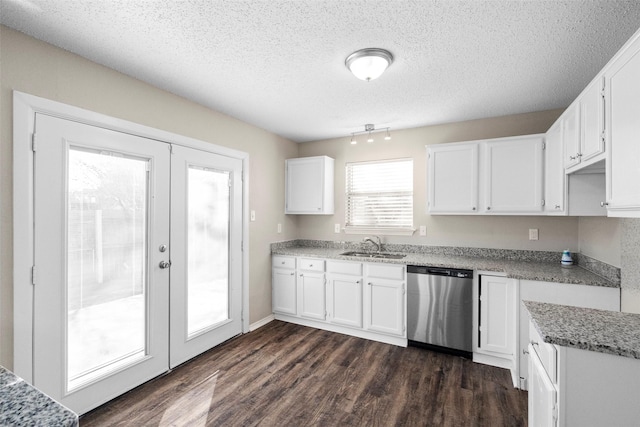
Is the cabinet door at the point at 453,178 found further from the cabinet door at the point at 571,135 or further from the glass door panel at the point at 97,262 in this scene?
the glass door panel at the point at 97,262

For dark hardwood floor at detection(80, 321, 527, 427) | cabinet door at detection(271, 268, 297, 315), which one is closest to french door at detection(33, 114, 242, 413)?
dark hardwood floor at detection(80, 321, 527, 427)

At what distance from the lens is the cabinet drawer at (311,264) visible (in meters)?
3.70

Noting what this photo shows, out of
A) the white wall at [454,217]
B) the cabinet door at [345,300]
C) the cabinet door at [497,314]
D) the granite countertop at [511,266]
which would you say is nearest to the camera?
the granite countertop at [511,266]

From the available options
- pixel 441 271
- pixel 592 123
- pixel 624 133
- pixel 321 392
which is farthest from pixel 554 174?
pixel 321 392

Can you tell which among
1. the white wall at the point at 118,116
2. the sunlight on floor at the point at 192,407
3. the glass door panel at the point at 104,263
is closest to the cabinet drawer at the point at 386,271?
the white wall at the point at 118,116

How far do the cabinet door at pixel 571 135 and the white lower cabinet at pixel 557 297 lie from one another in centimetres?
97

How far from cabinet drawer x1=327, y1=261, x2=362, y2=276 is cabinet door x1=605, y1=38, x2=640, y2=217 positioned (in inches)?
90.2

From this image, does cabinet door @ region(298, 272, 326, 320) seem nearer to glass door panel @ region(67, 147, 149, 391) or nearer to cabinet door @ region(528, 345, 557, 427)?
glass door panel @ region(67, 147, 149, 391)

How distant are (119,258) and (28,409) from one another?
177 centimetres

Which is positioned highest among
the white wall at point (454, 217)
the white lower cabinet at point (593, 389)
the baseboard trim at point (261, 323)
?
the white wall at point (454, 217)

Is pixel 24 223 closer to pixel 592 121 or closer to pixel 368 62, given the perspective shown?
pixel 368 62

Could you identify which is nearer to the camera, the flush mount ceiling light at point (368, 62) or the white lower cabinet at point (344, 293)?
the flush mount ceiling light at point (368, 62)

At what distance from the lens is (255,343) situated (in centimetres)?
330

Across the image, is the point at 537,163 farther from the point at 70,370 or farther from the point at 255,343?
the point at 70,370
